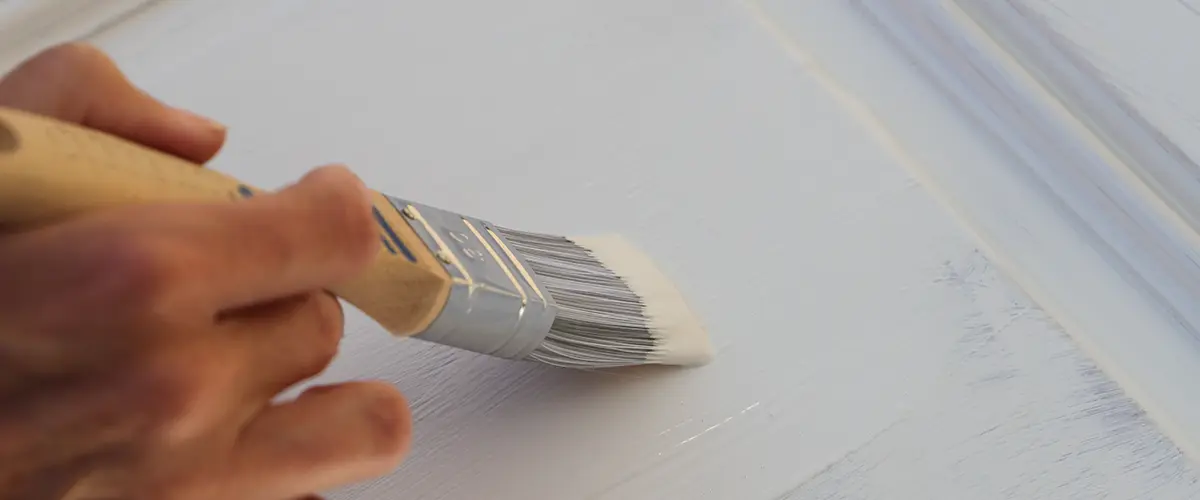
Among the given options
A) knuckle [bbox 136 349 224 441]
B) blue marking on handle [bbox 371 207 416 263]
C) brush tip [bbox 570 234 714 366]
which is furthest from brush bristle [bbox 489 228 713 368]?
knuckle [bbox 136 349 224 441]

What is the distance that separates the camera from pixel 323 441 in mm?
342

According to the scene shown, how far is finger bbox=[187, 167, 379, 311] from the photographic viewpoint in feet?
0.89

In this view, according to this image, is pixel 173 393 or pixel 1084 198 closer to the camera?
pixel 173 393

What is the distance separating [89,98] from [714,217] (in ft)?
1.23

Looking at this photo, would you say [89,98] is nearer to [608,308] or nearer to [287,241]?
[287,241]

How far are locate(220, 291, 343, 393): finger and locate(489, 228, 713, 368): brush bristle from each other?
0.57 ft

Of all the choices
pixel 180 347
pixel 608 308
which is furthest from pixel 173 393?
pixel 608 308

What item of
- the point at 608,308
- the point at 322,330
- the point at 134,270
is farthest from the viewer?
the point at 608,308

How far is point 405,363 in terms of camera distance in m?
0.58

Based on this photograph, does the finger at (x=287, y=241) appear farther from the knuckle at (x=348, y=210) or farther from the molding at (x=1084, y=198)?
the molding at (x=1084, y=198)

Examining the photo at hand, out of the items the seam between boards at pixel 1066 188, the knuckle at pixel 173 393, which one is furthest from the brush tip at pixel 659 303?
the knuckle at pixel 173 393

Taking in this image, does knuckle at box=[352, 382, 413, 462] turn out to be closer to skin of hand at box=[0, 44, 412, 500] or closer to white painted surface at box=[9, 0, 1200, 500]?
skin of hand at box=[0, 44, 412, 500]

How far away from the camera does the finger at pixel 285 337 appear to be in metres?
0.31

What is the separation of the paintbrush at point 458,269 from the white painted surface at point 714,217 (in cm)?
4
